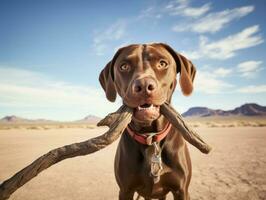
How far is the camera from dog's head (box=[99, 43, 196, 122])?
300 centimetres

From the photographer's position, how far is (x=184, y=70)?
Result: 380 cm

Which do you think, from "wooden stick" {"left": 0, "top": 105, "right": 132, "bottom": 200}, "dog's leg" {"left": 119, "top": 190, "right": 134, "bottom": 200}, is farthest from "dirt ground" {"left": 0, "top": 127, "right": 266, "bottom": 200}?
"wooden stick" {"left": 0, "top": 105, "right": 132, "bottom": 200}

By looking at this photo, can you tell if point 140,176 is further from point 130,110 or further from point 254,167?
point 254,167

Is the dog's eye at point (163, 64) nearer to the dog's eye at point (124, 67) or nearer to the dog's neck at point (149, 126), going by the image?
the dog's eye at point (124, 67)

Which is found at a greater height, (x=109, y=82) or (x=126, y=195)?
(x=109, y=82)

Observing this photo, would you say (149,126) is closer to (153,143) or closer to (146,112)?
(153,143)

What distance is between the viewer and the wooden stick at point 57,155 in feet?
7.11

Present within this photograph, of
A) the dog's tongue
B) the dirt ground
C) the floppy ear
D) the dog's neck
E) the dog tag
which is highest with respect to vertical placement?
the floppy ear

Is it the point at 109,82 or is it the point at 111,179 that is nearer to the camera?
the point at 109,82

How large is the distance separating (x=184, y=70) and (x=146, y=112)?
102 centimetres

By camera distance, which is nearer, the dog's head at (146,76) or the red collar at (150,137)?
the dog's head at (146,76)

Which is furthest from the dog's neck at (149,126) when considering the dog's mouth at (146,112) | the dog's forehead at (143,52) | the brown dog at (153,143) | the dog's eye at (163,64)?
the dog's forehead at (143,52)

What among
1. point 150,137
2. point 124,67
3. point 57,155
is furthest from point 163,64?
point 57,155

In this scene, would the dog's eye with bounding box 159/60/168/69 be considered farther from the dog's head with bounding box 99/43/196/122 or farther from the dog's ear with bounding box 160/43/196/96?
the dog's ear with bounding box 160/43/196/96
